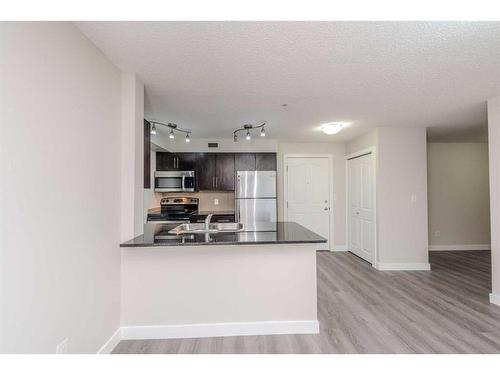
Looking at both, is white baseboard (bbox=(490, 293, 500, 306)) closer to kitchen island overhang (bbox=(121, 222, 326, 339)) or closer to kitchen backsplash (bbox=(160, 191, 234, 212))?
kitchen island overhang (bbox=(121, 222, 326, 339))

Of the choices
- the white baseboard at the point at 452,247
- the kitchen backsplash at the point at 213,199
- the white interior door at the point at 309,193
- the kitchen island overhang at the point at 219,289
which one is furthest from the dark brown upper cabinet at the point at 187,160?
the white baseboard at the point at 452,247

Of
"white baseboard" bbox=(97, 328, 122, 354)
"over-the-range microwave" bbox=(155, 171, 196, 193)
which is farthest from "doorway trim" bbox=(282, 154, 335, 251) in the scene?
"white baseboard" bbox=(97, 328, 122, 354)

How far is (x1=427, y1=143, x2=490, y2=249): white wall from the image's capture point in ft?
18.1

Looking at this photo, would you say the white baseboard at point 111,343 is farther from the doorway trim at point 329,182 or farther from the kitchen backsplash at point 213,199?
the doorway trim at point 329,182

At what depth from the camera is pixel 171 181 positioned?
4766mm

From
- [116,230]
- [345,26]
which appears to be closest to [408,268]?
[345,26]

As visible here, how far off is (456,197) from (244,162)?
14.9 feet

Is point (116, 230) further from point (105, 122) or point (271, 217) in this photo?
point (271, 217)

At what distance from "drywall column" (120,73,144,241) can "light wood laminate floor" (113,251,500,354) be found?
987mm

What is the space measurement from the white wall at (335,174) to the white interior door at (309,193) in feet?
0.45

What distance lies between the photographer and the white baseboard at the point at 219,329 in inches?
86.7

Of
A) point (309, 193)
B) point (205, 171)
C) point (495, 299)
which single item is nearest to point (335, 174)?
point (309, 193)

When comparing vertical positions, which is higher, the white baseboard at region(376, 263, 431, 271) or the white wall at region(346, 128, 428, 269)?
the white wall at region(346, 128, 428, 269)

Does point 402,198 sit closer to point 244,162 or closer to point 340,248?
point 340,248
